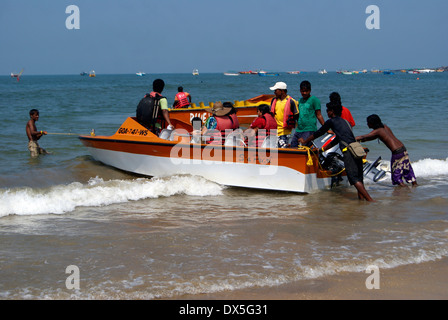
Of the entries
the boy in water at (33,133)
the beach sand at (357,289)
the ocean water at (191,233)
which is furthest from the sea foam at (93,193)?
the beach sand at (357,289)

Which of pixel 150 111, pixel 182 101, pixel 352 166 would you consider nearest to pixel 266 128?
pixel 352 166

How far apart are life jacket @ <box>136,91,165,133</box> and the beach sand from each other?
17.0ft

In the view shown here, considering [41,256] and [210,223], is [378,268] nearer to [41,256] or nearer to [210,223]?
[210,223]

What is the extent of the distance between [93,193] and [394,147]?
16.2ft

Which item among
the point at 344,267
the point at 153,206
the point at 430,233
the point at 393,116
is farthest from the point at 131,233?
the point at 393,116

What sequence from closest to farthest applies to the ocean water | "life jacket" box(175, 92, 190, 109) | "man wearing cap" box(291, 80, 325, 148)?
the ocean water, "man wearing cap" box(291, 80, 325, 148), "life jacket" box(175, 92, 190, 109)

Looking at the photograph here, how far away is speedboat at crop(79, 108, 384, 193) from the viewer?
786 cm

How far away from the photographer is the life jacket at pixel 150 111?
29.5 feet

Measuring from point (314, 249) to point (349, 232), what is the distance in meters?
0.83

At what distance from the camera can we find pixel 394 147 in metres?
8.10

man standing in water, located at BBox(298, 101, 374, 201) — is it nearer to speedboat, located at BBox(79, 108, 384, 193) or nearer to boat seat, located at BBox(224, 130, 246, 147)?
speedboat, located at BBox(79, 108, 384, 193)

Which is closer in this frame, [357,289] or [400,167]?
[357,289]

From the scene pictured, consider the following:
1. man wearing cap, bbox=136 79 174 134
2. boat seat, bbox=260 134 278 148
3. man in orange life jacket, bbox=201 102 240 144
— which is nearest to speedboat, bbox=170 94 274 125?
man wearing cap, bbox=136 79 174 134

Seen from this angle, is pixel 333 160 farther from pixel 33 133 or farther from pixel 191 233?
pixel 33 133
